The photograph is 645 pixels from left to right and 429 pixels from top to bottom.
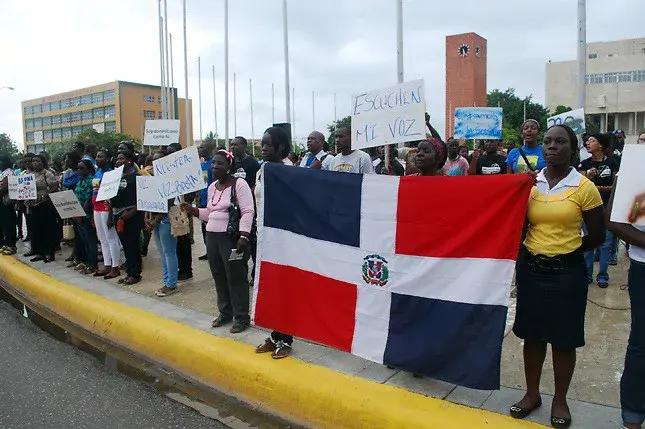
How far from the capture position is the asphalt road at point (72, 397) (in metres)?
3.68

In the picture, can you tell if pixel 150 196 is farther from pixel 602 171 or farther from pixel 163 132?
pixel 602 171

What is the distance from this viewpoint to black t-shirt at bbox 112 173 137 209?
7031mm

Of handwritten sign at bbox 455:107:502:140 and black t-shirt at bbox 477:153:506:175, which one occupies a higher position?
handwritten sign at bbox 455:107:502:140

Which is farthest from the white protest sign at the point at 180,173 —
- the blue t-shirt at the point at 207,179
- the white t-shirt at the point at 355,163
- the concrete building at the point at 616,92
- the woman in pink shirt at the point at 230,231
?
the concrete building at the point at 616,92

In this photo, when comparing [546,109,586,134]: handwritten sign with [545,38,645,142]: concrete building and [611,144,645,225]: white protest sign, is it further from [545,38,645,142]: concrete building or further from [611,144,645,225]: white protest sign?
[545,38,645,142]: concrete building

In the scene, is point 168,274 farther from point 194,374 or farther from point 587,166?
point 587,166

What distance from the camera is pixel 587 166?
613cm

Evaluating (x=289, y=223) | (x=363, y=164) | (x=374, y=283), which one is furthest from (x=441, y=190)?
(x=363, y=164)

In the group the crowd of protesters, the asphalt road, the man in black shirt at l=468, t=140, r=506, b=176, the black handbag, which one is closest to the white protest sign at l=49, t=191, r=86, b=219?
the crowd of protesters

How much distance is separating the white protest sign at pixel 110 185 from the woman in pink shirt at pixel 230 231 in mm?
2331

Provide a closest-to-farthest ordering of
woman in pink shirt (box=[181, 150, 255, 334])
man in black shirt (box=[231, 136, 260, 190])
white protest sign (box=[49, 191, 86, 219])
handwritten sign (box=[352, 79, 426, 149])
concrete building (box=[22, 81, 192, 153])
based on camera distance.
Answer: handwritten sign (box=[352, 79, 426, 149]) < woman in pink shirt (box=[181, 150, 255, 334]) < man in black shirt (box=[231, 136, 260, 190]) < white protest sign (box=[49, 191, 86, 219]) < concrete building (box=[22, 81, 192, 153])

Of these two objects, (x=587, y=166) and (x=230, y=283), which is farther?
(x=587, y=166)

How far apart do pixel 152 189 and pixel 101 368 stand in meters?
2.42

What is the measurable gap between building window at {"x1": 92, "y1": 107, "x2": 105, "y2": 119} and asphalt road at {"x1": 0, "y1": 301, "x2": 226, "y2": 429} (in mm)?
95746
